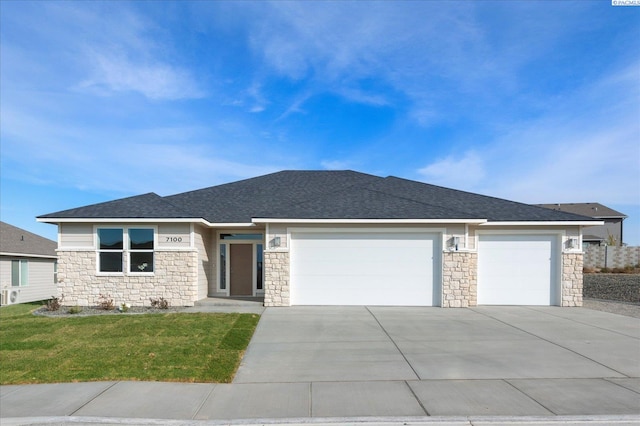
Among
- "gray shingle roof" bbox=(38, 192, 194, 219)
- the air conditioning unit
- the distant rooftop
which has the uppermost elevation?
the distant rooftop

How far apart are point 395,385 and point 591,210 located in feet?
149

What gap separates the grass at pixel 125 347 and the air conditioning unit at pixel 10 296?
27.8 ft

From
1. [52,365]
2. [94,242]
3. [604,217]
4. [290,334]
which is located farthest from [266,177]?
[604,217]

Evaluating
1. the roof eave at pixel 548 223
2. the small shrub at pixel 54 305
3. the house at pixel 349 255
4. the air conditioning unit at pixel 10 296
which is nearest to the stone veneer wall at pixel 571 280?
the house at pixel 349 255

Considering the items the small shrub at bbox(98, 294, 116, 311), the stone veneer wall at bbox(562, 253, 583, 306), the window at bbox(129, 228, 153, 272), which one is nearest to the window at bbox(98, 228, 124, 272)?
the window at bbox(129, 228, 153, 272)

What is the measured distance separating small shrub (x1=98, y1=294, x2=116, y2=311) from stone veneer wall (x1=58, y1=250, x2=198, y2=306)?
0.33 feet

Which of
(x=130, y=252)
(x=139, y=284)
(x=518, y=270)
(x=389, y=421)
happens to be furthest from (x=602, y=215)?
(x=389, y=421)

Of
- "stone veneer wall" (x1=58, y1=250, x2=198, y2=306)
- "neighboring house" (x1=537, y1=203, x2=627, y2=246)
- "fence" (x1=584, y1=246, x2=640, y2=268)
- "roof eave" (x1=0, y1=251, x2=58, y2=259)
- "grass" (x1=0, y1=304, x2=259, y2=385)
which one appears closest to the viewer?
"grass" (x1=0, y1=304, x2=259, y2=385)

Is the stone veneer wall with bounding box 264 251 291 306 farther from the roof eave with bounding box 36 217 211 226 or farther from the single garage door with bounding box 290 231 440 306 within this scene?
the roof eave with bounding box 36 217 211 226

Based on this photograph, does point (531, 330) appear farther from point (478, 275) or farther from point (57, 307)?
point (57, 307)

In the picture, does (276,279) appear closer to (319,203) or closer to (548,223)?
(319,203)

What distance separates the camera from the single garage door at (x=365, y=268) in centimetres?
1327

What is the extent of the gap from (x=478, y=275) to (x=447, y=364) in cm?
778

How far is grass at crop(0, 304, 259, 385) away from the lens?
253 inches
